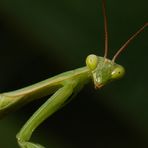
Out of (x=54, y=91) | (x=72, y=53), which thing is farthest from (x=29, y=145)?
(x=72, y=53)

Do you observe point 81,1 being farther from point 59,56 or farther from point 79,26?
point 59,56

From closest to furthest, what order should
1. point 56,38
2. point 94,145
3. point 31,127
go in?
point 31,127 < point 56,38 < point 94,145

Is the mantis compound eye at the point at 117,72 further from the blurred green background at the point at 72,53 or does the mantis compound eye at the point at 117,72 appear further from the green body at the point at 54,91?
the blurred green background at the point at 72,53

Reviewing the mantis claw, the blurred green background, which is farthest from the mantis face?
the blurred green background

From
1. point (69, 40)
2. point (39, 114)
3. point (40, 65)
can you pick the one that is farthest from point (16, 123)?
point (39, 114)

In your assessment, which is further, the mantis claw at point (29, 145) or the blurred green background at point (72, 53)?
the blurred green background at point (72, 53)

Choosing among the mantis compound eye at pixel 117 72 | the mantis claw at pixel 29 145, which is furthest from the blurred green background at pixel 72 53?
the mantis claw at pixel 29 145
